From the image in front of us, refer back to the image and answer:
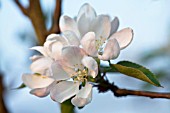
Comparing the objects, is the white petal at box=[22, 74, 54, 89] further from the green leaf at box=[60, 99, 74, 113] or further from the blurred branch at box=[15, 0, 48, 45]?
the blurred branch at box=[15, 0, 48, 45]

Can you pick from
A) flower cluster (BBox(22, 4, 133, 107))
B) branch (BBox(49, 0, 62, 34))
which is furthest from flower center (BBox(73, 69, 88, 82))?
branch (BBox(49, 0, 62, 34))

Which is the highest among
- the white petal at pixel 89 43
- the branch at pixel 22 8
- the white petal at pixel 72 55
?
the branch at pixel 22 8

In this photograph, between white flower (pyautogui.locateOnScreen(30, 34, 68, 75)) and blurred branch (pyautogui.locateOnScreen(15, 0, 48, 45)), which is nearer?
white flower (pyautogui.locateOnScreen(30, 34, 68, 75))

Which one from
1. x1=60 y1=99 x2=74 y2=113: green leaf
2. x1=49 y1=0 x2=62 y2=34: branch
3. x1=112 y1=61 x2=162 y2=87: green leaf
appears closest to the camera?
x1=112 y1=61 x2=162 y2=87: green leaf

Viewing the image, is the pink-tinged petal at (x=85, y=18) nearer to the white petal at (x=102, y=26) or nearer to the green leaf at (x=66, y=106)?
the white petal at (x=102, y=26)

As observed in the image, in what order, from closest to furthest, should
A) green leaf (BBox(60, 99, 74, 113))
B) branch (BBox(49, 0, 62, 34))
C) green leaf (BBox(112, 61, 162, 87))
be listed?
green leaf (BBox(112, 61, 162, 87)) → green leaf (BBox(60, 99, 74, 113)) → branch (BBox(49, 0, 62, 34))

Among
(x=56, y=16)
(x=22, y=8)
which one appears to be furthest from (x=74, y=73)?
(x=22, y=8)

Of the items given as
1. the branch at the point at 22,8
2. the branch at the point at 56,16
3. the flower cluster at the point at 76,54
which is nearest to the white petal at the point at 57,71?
the flower cluster at the point at 76,54

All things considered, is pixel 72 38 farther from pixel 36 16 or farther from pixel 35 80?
pixel 36 16

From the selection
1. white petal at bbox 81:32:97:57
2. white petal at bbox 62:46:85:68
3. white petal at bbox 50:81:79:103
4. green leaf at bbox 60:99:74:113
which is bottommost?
green leaf at bbox 60:99:74:113
